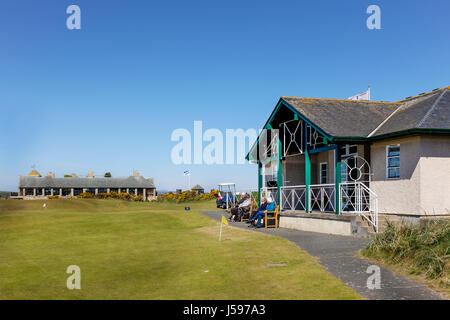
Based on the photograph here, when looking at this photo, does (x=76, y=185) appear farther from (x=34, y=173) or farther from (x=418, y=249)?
(x=418, y=249)

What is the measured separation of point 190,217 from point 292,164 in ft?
23.3

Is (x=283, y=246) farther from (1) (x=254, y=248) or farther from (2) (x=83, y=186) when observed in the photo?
(2) (x=83, y=186)

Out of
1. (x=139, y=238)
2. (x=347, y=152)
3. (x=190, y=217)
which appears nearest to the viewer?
(x=139, y=238)

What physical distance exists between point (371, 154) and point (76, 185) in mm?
74470

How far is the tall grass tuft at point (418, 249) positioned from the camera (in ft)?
29.5

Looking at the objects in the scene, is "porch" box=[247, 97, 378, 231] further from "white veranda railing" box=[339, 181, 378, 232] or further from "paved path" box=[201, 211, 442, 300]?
"paved path" box=[201, 211, 442, 300]

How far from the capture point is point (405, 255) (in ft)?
33.7

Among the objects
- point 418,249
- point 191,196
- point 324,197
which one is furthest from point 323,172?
point 191,196

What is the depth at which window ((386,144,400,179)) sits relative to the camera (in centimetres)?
1680

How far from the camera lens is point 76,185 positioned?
3295 inches

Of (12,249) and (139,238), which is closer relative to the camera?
(12,249)

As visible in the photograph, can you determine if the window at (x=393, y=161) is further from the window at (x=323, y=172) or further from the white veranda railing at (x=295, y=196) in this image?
the white veranda railing at (x=295, y=196)
